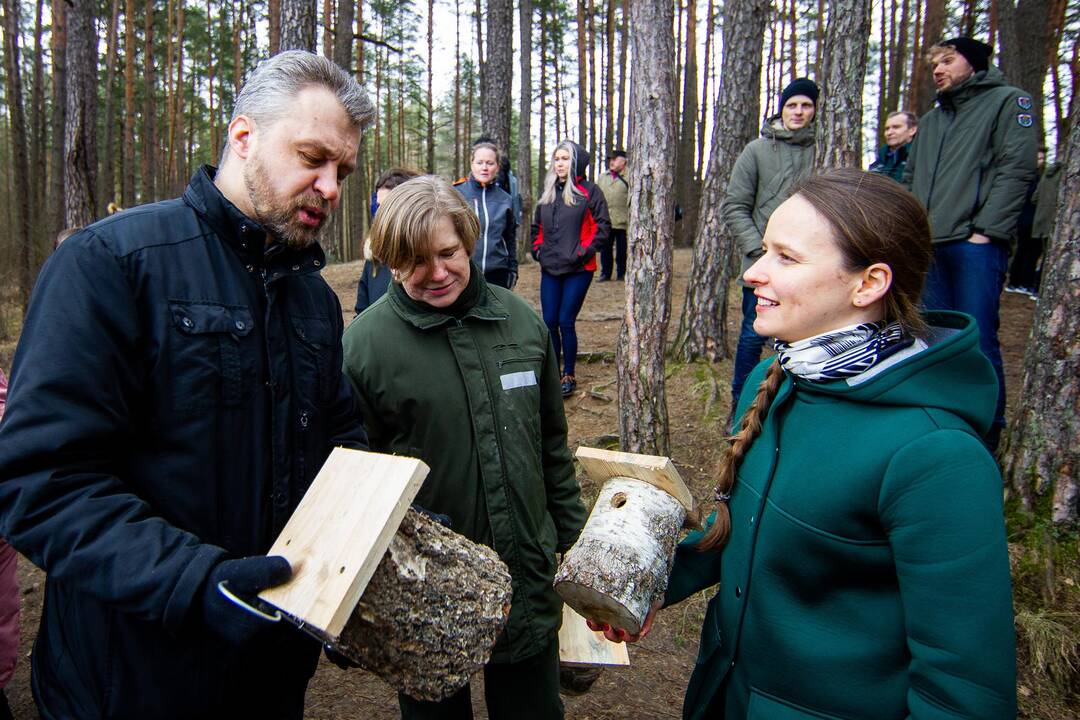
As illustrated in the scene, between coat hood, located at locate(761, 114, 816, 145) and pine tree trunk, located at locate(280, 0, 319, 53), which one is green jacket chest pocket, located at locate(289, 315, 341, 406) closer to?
coat hood, located at locate(761, 114, 816, 145)

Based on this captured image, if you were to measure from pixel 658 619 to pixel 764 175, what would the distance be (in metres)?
3.21

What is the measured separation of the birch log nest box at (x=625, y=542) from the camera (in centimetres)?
157

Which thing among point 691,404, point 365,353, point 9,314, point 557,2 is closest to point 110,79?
point 9,314

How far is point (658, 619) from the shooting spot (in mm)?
3904

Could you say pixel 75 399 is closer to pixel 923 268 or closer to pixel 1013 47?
pixel 923 268

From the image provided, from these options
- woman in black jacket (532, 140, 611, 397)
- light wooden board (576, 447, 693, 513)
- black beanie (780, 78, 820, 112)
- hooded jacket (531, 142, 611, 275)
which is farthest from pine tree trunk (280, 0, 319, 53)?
light wooden board (576, 447, 693, 513)

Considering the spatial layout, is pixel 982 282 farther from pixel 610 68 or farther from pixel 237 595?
pixel 610 68

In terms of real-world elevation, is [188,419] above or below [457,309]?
below

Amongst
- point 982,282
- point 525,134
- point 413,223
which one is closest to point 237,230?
point 413,223

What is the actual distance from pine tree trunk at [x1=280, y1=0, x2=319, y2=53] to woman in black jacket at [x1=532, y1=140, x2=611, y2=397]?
283cm

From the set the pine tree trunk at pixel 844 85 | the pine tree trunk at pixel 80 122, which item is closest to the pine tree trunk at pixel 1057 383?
the pine tree trunk at pixel 844 85

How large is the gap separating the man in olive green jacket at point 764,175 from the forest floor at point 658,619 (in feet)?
2.50

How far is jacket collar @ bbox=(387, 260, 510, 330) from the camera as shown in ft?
6.88

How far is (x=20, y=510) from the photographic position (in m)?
1.17
